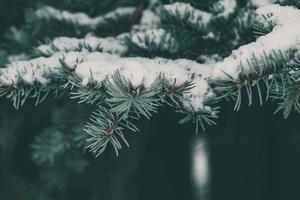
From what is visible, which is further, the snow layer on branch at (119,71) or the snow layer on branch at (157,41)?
the snow layer on branch at (157,41)

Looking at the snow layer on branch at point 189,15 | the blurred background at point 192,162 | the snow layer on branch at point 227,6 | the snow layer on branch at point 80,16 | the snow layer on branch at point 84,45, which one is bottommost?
the blurred background at point 192,162

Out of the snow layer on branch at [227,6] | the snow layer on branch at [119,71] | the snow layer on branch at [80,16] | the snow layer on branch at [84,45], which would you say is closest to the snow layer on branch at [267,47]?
the snow layer on branch at [119,71]

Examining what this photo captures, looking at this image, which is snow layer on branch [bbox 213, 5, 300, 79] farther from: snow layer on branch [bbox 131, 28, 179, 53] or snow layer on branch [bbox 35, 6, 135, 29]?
snow layer on branch [bbox 35, 6, 135, 29]

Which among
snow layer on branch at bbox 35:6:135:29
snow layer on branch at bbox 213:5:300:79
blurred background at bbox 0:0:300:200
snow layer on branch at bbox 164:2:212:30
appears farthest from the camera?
blurred background at bbox 0:0:300:200

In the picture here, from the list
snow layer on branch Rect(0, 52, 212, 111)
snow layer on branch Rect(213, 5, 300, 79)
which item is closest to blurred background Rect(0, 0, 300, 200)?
snow layer on branch Rect(0, 52, 212, 111)

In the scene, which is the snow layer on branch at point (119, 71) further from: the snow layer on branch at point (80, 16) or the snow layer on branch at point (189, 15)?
the snow layer on branch at point (80, 16)

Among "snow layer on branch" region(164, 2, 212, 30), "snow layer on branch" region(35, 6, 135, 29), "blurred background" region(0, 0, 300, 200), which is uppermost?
"snow layer on branch" region(35, 6, 135, 29)

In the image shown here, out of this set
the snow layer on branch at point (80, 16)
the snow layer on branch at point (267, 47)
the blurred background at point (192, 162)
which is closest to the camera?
the snow layer on branch at point (267, 47)
